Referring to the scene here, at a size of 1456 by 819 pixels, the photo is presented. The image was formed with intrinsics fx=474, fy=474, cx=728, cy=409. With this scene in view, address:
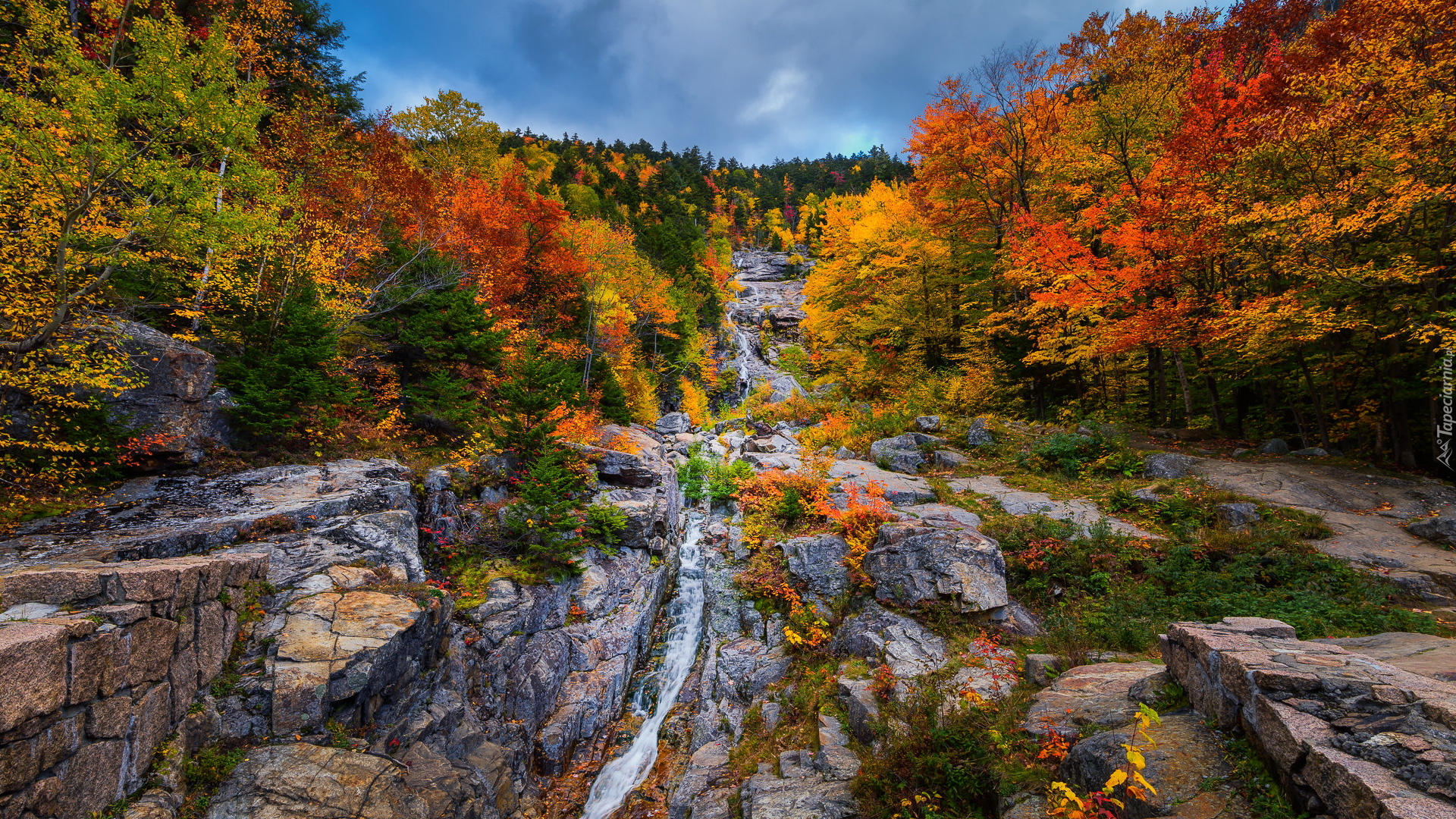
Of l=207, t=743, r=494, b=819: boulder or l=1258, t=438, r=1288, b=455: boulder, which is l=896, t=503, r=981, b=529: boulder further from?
l=207, t=743, r=494, b=819: boulder

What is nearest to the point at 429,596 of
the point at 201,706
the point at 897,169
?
the point at 201,706

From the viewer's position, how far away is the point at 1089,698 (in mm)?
5992

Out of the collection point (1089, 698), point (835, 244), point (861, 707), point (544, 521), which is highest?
point (835, 244)

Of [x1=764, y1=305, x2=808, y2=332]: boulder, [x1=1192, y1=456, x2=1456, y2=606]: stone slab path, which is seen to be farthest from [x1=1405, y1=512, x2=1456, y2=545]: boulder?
[x1=764, y1=305, x2=808, y2=332]: boulder

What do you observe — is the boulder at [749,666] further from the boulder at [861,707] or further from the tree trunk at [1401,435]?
the tree trunk at [1401,435]

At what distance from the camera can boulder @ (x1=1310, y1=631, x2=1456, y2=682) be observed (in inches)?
183

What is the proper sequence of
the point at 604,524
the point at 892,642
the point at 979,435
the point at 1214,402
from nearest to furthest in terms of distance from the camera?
the point at 892,642
the point at 604,524
the point at 1214,402
the point at 979,435

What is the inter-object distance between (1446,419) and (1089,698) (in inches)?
504

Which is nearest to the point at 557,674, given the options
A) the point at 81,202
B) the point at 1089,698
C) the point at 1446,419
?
the point at 1089,698

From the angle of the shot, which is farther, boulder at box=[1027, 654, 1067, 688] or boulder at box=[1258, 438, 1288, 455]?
boulder at box=[1258, 438, 1288, 455]

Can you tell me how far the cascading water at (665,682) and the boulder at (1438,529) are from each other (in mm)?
15207

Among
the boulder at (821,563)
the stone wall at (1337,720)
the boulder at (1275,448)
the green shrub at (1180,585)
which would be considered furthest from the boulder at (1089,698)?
the boulder at (1275,448)

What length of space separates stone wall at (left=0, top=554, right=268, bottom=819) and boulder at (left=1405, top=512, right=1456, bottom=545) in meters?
19.7

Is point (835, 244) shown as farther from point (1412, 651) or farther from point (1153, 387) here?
point (1412, 651)
